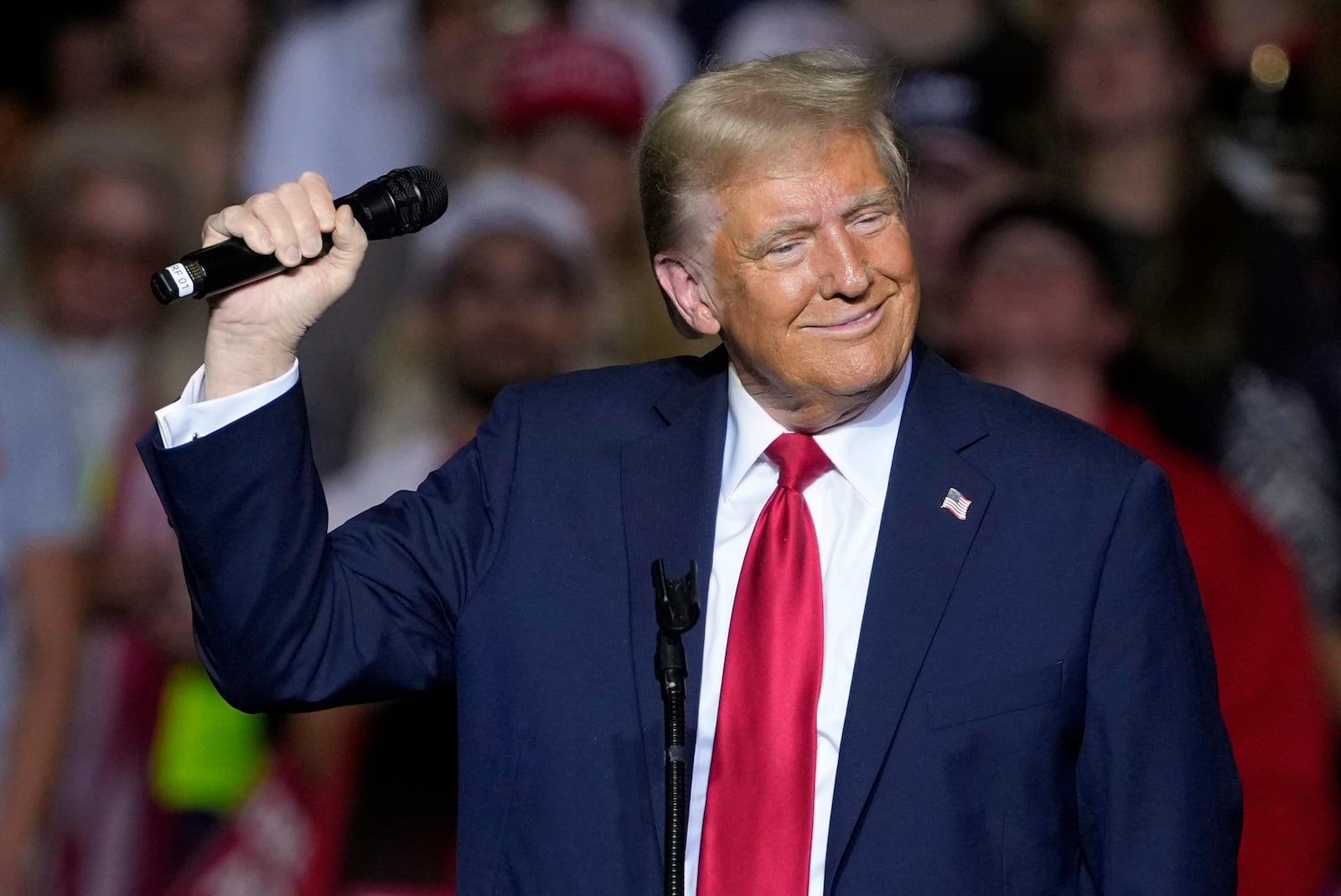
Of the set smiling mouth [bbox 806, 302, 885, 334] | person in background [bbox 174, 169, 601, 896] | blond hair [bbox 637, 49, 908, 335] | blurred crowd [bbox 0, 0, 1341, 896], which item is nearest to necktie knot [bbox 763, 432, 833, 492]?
smiling mouth [bbox 806, 302, 885, 334]

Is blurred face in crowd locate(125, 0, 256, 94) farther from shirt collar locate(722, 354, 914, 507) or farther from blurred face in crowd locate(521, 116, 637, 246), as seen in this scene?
shirt collar locate(722, 354, 914, 507)

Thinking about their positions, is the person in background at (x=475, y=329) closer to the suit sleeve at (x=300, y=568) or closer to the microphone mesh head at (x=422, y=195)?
the suit sleeve at (x=300, y=568)

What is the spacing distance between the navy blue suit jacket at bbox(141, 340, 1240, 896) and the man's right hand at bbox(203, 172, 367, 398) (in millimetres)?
48

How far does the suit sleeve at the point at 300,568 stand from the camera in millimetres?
1612

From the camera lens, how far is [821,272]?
174 cm

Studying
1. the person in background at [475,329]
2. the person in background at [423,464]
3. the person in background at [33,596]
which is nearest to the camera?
the person in background at [423,464]

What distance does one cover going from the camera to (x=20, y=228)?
14.2ft

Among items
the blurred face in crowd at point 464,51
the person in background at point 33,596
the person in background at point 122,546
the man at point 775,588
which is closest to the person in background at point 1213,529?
the blurred face in crowd at point 464,51

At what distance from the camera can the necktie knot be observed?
179 centimetres

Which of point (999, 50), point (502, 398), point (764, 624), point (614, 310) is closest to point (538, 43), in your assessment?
point (614, 310)

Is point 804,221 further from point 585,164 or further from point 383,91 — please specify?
point 383,91

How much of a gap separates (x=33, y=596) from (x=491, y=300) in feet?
4.00

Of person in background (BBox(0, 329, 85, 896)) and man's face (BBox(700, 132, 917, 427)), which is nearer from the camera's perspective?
man's face (BBox(700, 132, 917, 427))

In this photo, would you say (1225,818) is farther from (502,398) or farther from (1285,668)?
(1285,668)
